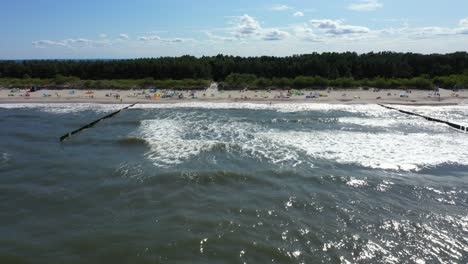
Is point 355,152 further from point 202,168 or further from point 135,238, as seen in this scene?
point 135,238

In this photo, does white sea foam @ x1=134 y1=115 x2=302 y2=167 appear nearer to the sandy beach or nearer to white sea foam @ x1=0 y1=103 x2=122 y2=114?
white sea foam @ x1=0 y1=103 x2=122 y2=114

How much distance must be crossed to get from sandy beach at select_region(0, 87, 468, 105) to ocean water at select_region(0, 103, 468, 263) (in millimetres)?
18650

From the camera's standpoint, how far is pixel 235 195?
17.5 metres

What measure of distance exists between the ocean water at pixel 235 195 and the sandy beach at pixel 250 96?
18.7 m

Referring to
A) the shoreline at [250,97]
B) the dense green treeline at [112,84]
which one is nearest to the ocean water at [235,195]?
the shoreline at [250,97]

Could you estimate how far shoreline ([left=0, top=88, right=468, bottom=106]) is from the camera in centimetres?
4997

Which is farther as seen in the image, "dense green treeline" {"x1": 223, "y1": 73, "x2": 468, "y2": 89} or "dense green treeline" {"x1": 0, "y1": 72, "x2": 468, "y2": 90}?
"dense green treeline" {"x1": 0, "y1": 72, "x2": 468, "y2": 90}

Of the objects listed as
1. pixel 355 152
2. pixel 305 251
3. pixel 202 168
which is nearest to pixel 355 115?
pixel 355 152

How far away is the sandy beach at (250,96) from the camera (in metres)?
50.6

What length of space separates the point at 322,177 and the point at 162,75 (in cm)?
6053

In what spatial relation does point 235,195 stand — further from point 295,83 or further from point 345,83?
point 345,83

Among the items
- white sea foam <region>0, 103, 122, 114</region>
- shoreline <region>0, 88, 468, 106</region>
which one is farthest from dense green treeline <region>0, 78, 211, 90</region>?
white sea foam <region>0, 103, 122, 114</region>

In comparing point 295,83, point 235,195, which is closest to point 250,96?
point 295,83

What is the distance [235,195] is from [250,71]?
60425 mm
